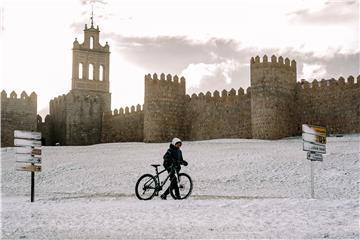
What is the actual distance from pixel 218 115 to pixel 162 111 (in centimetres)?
310

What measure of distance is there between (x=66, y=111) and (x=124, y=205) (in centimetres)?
2821

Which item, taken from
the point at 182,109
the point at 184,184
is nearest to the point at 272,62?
the point at 182,109

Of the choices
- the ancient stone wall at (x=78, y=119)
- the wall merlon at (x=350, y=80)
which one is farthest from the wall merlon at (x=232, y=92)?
the ancient stone wall at (x=78, y=119)

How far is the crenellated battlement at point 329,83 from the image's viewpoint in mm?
25406

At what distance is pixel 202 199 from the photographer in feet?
34.8

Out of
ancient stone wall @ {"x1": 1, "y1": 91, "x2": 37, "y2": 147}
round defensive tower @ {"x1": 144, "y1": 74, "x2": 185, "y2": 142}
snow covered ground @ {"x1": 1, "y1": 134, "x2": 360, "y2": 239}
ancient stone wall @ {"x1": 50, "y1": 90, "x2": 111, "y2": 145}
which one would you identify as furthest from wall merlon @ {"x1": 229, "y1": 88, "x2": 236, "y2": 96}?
ancient stone wall @ {"x1": 1, "y1": 91, "x2": 37, "y2": 147}

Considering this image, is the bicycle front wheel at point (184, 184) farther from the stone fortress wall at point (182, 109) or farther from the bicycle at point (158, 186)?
the stone fortress wall at point (182, 109)

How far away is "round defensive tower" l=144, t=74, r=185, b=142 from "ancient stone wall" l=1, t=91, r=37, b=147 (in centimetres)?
930

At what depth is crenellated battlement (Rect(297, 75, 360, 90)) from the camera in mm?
25406

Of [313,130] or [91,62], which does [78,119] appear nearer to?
[91,62]

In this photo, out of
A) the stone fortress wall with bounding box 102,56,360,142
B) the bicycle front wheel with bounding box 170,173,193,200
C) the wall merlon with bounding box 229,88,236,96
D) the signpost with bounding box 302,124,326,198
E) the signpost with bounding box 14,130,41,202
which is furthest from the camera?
the wall merlon with bounding box 229,88,236,96

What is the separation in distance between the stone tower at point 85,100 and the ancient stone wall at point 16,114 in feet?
6.84

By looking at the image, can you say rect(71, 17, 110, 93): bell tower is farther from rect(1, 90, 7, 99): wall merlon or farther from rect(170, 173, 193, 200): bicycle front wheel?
rect(170, 173, 193, 200): bicycle front wheel

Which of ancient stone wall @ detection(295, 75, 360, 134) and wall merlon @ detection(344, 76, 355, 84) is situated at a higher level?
wall merlon @ detection(344, 76, 355, 84)
